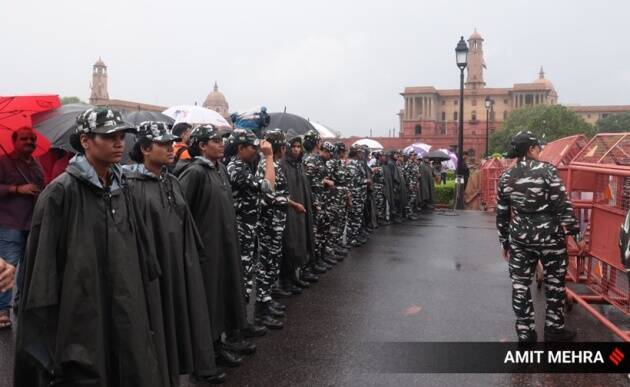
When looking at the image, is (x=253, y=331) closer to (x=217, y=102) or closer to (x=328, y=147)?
(x=328, y=147)

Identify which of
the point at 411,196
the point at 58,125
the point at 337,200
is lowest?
the point at 411,196

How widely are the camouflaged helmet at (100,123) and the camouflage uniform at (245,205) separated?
6.62ft

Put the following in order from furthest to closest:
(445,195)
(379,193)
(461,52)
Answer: (445,195), (461,52), (379,193)

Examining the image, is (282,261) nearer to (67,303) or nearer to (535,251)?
(535,251)

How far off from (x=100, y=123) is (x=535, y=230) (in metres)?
3.64

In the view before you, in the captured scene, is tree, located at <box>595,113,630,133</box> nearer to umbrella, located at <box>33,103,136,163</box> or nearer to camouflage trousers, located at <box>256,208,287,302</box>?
camouflage trousers, located at <box>256,208,287,302</box>

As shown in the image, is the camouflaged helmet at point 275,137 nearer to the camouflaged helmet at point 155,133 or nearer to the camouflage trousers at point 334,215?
the camouflaged helmet at point 155,133

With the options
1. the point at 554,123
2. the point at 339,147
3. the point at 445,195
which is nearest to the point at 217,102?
the point at 554,123

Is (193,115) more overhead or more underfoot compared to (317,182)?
more overhead

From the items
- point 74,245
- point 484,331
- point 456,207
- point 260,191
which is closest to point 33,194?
point 260,191

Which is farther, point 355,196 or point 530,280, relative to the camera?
point 355,196

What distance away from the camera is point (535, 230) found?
14.8ft

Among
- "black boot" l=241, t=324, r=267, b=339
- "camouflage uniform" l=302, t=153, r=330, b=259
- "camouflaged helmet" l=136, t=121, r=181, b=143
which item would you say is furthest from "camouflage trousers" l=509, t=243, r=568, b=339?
"camouflage uniform" l=302, t=153, r=330, b=259

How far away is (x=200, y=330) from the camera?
132 inches
